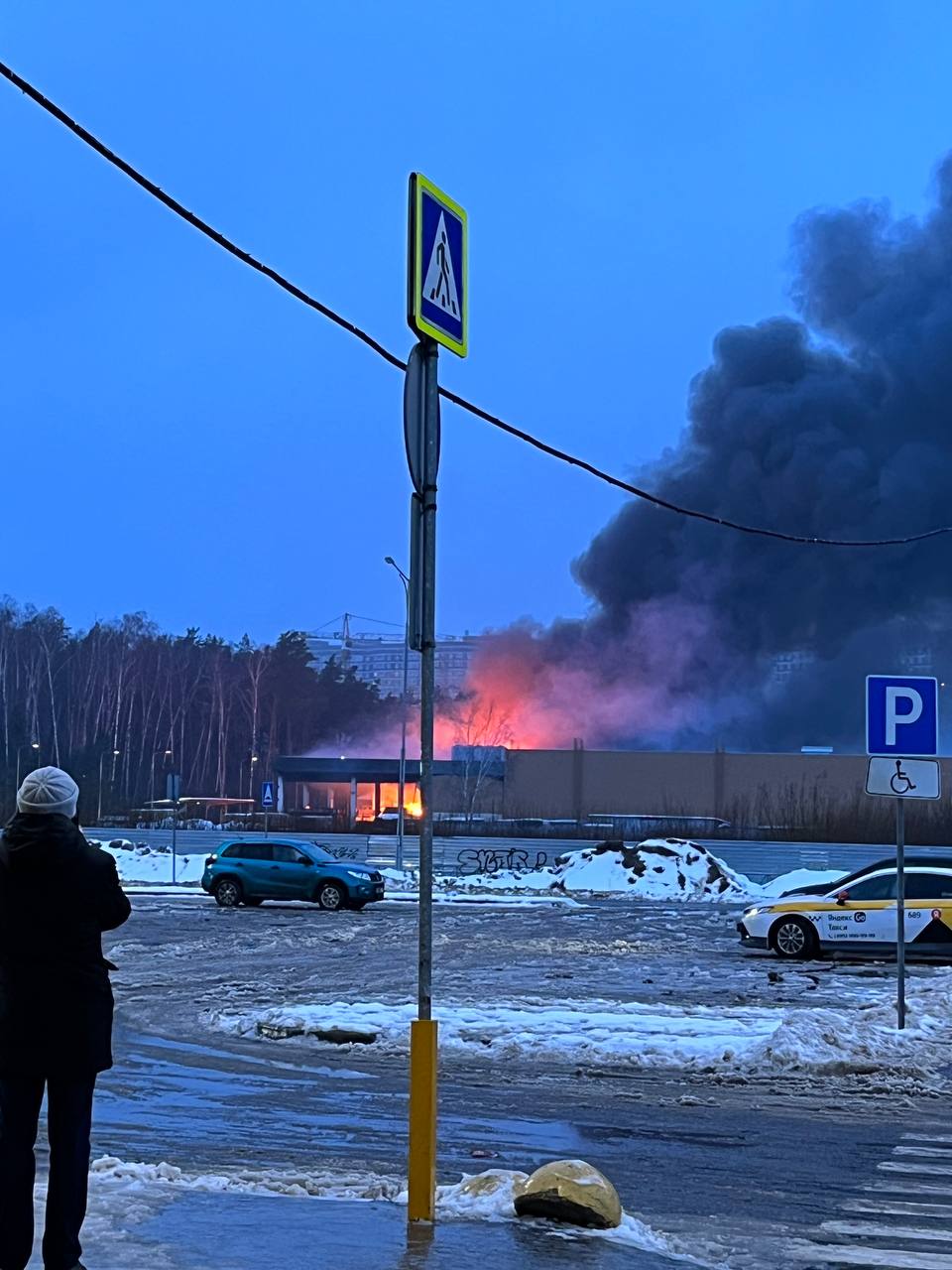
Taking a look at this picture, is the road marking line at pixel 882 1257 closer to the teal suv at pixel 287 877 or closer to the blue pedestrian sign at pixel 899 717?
the blue pedestrian sign at pixel 899 717

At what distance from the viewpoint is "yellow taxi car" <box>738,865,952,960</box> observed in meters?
19.8

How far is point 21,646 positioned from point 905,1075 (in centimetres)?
8948

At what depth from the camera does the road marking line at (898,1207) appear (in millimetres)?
7020

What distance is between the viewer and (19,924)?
478 centimetres

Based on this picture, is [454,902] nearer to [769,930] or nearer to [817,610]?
[769,930]

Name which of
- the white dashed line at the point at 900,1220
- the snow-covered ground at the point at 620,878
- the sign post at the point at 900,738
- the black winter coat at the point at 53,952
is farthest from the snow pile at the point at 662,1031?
the snow-covered ground at the point at 620,878

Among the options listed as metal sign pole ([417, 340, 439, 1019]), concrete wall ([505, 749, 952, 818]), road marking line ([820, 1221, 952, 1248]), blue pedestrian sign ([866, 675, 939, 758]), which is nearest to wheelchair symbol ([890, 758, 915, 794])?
blue pedestrian sign ([866, 675, 939, 758])

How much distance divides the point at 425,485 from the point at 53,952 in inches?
97.5

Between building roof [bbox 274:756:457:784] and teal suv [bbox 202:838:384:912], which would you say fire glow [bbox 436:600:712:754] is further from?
teal suv [bbox 202:838:384:912]

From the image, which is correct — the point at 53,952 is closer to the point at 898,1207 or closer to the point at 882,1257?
the point at 882,1257

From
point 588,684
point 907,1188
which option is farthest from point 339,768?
point 907,1188

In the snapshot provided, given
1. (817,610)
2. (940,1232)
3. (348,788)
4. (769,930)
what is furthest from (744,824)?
(940,1232)

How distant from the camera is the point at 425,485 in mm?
6281

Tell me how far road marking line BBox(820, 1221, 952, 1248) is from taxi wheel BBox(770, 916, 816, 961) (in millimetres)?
13877
